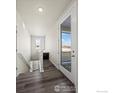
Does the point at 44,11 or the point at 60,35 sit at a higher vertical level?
the point at 44,11

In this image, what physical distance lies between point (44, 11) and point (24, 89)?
2997mm
